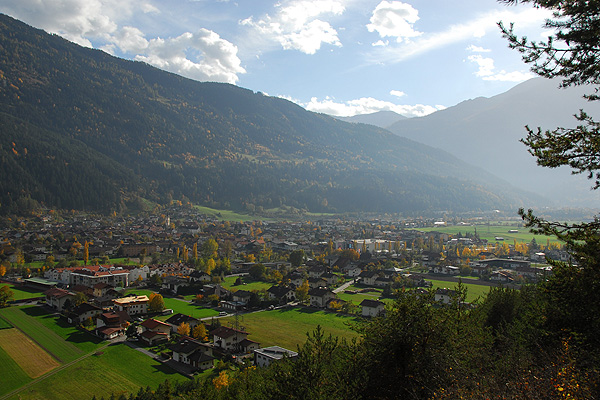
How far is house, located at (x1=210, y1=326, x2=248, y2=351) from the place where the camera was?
2292 cm

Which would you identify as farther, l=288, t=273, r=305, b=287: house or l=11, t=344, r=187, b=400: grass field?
l=288, t=273, r=305, b=287: house

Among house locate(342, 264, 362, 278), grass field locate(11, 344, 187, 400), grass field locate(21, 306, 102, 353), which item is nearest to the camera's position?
grass field locate(11, 344, 187, 400)

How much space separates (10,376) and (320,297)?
21.5 meters

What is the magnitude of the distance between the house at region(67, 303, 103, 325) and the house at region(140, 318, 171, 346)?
4307mm

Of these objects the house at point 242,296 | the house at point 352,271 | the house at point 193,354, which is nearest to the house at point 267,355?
the house at point 193,354

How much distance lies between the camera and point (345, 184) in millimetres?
169875

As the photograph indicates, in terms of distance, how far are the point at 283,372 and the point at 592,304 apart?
5804 millimetres

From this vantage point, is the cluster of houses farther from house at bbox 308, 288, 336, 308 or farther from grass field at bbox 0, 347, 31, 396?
grass field at bbox 0, 347, 31, 396

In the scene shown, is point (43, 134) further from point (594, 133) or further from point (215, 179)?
point (594, 133)

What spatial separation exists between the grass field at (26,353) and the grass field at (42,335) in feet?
1.22

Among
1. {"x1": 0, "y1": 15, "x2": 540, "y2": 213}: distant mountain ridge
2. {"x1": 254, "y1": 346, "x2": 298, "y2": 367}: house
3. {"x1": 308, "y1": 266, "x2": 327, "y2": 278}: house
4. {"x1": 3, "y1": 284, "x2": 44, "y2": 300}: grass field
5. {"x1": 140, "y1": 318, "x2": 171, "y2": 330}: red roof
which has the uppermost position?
{"x1": 0, "y1": 15, "x2": 540, "y2": 213}: distant mountain ridge

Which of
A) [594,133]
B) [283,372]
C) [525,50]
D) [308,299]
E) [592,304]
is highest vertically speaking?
[525,50]

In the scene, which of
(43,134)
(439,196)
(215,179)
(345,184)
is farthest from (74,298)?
(439,196)

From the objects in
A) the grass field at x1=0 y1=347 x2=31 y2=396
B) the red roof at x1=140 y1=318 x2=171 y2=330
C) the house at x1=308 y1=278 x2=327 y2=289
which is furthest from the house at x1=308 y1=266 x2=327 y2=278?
the grass field at x1=0 y1=347 x2=31 y2=396
